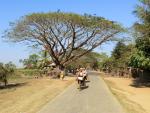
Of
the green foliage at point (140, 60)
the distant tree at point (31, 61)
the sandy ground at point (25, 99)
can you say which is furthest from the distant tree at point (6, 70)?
the distant tree at point (31, 61)

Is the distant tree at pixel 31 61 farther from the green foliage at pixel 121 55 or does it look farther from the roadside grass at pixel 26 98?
the roadside grass at pixel 26 98

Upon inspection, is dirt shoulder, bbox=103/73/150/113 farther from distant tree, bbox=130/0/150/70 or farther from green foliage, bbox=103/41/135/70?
green foliage, bbox=103/41/135/70

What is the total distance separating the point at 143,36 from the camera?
41062 mm

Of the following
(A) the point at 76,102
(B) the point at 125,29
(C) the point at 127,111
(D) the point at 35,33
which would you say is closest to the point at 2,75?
(A) the point at 76,102

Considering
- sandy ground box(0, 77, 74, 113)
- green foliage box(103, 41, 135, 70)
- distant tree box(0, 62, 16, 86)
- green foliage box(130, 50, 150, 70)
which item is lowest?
sandy ground box(0, 77, 74, 113)

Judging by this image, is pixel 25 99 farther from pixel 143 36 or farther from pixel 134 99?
pixel 143 36

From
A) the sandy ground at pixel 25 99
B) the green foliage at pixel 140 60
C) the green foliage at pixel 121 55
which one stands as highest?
the green foliage at pixel 121 55

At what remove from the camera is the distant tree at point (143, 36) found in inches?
1583

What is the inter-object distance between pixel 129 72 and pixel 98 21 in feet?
38.1

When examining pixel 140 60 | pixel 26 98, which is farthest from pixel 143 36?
pixel 26 98

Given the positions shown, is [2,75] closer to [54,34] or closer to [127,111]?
[127,111]

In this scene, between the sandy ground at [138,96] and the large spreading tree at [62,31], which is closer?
the sandy ground at [138,96]

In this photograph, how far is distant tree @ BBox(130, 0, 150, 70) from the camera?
4022cm

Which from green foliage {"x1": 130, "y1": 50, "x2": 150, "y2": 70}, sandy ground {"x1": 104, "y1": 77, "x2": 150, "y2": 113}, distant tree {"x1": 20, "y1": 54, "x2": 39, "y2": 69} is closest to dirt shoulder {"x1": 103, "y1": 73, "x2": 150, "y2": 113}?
sandy ground {"x1": 104, "y1": 77, "x2": 150, "y2": 113}
